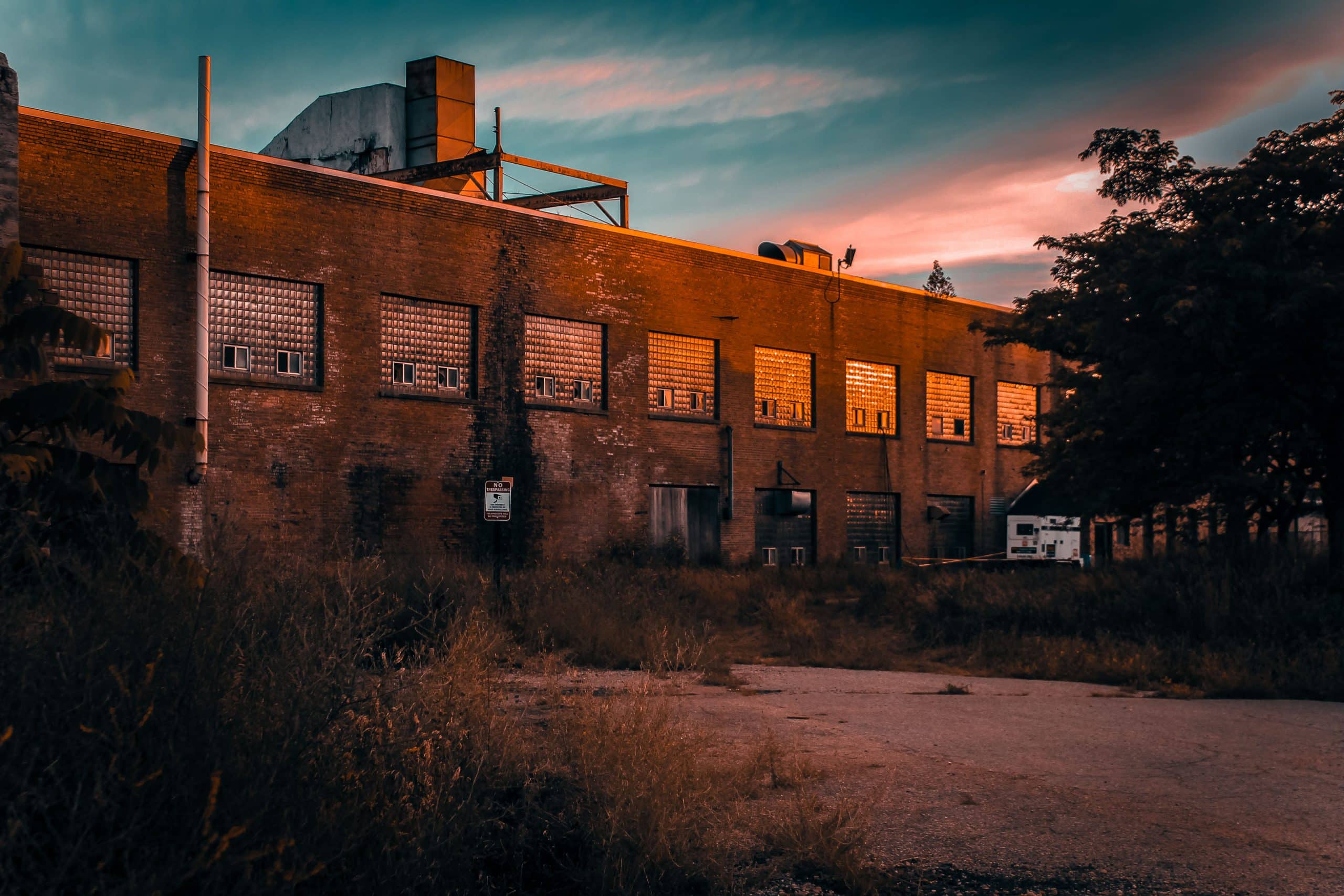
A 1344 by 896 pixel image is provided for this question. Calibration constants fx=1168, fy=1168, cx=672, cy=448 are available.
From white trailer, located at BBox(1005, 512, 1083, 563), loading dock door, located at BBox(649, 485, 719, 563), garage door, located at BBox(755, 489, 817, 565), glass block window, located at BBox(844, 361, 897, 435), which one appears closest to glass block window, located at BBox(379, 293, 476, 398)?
loading dock door, located at BBox(649, 485, 719, 563)

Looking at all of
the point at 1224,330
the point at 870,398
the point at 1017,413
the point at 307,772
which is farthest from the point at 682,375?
the point at 307,772

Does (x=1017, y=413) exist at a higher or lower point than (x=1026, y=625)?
higher

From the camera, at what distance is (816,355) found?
3416 cm

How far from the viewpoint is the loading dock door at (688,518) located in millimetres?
30109

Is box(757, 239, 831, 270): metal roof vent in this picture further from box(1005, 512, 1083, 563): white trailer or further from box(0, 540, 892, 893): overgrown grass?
box(0, 540, 892, 893): overgrown grass

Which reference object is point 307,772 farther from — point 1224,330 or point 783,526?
point 783,526

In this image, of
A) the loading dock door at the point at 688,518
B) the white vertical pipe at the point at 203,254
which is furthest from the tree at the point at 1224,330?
the white vertical pipe at the point at 203,254

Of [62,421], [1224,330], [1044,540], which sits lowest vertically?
[1044,540]

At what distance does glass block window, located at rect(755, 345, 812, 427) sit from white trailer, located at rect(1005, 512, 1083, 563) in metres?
9.23

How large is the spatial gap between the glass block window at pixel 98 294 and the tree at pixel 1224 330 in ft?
57.0

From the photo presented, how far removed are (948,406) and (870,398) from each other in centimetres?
375

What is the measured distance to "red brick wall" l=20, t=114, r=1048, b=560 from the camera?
21.7 meters

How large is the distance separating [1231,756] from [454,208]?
69.3 feet

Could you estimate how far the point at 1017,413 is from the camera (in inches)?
1586
